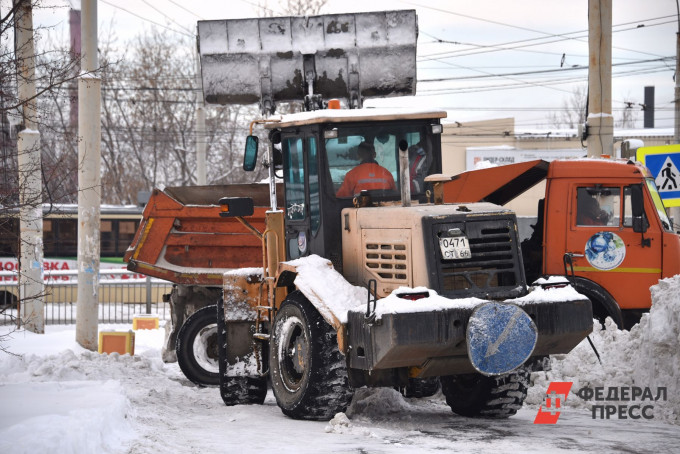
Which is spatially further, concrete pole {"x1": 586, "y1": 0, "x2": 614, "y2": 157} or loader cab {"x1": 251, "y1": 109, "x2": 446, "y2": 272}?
concrete pole {"x1": 586, "y1": 0, "x2": 614, "y2": 157}

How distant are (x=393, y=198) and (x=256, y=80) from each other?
4650 millimetres

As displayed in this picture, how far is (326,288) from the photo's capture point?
845 cm

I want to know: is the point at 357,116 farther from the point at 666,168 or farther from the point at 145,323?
the point at 145,323

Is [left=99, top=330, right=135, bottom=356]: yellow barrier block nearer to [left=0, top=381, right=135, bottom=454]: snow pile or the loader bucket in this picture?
the loader bucket

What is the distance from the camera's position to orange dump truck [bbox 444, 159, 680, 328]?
38.3 ft

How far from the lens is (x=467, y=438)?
7766mm

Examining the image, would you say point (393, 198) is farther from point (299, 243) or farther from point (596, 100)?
point (596, 100)

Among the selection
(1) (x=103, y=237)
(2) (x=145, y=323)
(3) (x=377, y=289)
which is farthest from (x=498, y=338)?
(1) (x=103, y=237)

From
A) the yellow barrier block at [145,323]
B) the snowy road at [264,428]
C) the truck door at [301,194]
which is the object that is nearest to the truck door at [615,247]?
the snowy road at [264,428]

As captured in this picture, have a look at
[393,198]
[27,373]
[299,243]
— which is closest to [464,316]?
[393,198]

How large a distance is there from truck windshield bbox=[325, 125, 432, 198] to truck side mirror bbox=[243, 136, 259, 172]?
0.75m

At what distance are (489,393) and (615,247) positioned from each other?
3.50 m

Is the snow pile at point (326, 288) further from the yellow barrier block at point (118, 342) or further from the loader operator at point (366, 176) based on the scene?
the yellow barrier block at point (118, 342)

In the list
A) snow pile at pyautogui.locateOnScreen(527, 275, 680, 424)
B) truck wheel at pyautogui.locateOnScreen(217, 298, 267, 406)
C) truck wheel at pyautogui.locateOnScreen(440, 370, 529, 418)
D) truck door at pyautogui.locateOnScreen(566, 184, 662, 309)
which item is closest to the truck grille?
truck wheel at pyautogui.locateOnScreen(440, 370, 529, 418)
